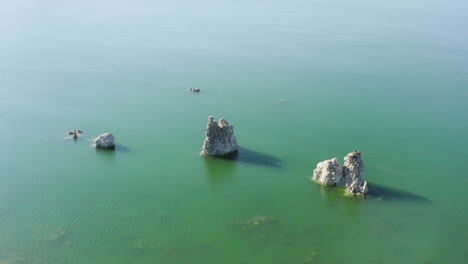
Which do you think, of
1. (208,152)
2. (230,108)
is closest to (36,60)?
(230,108)

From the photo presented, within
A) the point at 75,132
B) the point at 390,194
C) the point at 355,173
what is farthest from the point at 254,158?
the point at 75,132

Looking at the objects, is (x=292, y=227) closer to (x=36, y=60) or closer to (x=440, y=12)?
(x=36, y=60)

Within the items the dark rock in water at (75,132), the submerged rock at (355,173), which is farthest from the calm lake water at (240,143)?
the submerged rock at (355,173)

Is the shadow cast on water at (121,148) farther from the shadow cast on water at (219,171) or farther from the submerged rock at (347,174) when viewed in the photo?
the submerged rock at (347,174)

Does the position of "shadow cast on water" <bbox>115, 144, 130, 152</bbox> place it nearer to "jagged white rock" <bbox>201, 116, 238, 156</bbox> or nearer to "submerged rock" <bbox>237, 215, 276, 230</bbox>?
"jagged white rock" <bbox>201, 116, 238, 156</bbox>

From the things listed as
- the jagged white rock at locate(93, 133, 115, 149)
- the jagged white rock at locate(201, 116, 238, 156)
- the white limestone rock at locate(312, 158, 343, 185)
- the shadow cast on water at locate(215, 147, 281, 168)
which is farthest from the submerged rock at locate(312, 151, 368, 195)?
the jagged white rock at locate(93, 133, 115, 149)

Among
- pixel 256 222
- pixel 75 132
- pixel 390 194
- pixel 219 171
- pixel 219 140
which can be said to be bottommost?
pixel 256 222

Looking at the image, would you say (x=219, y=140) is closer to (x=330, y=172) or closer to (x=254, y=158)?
(x=254, y=158)
